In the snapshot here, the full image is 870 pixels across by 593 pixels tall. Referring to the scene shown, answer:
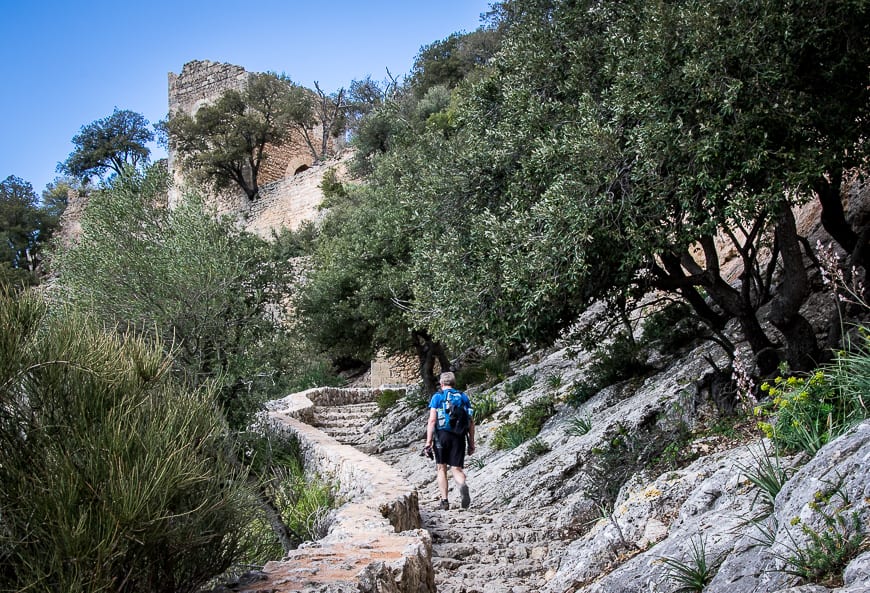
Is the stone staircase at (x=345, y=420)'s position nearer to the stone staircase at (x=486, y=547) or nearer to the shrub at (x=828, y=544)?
the stone staircase at (x=486, y=547)

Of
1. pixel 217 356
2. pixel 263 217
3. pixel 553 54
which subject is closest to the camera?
pixel 553 54

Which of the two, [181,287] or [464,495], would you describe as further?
[181,287]

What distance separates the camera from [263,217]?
132ft

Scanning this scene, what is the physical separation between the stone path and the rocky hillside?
0.02m

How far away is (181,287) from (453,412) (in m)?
5.07

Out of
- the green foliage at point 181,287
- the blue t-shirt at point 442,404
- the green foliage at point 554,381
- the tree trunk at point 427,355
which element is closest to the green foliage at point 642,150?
the blue t-shirt at point 442,404

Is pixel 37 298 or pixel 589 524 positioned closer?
pixel 37 298

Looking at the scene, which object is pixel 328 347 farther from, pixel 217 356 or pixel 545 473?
pixel 545 473

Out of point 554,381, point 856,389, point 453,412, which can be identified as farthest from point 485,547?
point 554,381

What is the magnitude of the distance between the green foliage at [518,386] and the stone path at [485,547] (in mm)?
4169

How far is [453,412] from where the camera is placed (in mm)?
8883

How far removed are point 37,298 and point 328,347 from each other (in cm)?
1515

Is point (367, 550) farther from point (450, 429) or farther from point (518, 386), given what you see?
point (518, 386)

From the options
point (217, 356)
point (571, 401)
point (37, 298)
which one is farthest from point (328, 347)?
point (37, 298)
